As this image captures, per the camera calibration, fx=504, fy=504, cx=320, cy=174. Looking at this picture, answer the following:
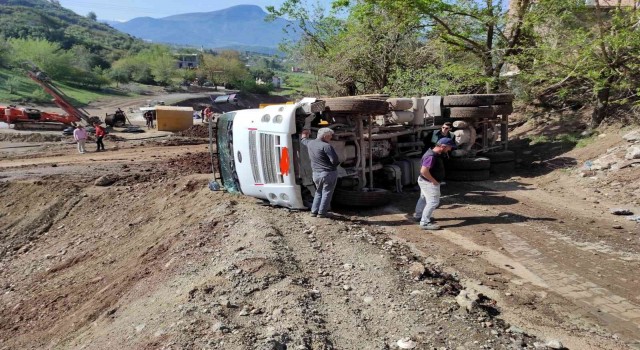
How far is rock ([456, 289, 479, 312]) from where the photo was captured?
467cm

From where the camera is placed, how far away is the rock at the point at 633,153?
10.1m

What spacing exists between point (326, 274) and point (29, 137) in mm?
23513

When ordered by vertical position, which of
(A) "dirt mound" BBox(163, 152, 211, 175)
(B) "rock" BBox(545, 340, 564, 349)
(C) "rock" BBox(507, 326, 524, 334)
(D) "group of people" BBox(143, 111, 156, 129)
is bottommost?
(B) "rock" BBox(545, 340, 564, 349)

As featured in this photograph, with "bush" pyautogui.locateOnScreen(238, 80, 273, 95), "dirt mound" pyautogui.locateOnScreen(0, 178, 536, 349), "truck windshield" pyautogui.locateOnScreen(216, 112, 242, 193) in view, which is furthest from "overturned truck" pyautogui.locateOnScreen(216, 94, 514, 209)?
"bush" pyautogui.locateOnScreen(238, 80, 273, 95)

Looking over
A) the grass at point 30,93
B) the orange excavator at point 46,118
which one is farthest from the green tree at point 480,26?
the grass at point 30,93

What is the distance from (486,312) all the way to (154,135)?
25033mm

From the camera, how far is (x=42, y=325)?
22.8ft

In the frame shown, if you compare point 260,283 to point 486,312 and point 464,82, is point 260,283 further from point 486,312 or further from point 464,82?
point 464,82

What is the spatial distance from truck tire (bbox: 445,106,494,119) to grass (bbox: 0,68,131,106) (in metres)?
42.7

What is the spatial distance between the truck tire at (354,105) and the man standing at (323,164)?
2.14 feet

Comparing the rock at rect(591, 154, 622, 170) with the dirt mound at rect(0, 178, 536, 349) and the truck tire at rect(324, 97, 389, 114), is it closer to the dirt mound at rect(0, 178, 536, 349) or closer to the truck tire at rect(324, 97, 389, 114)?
the truck tire at rect(324, 97, 389, 114)

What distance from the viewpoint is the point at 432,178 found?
7398 mm

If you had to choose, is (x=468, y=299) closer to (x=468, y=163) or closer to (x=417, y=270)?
(x=417, y=270)

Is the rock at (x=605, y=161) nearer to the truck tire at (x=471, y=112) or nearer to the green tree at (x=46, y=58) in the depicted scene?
the truck tire at (x=471, y=112)
